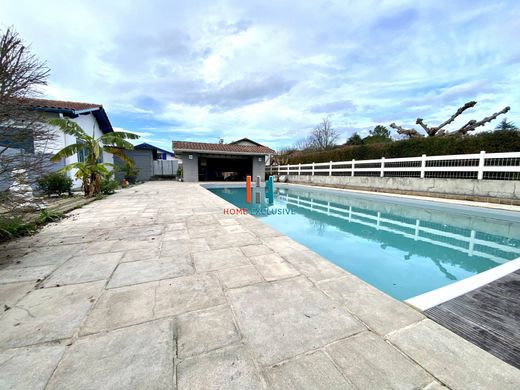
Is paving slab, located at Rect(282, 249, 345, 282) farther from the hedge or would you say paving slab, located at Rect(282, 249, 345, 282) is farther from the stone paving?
the hedge

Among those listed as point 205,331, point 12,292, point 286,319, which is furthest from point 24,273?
Answer: point 286,319

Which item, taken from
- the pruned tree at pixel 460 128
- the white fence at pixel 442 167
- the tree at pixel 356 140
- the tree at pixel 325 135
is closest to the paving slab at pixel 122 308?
the white fence at pixel 442 167

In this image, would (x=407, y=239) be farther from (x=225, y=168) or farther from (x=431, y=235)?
(x=225, y=168)

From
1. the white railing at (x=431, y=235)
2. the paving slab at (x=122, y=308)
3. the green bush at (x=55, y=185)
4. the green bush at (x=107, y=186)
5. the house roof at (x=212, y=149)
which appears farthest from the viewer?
the house roof at (x=212, y=149)

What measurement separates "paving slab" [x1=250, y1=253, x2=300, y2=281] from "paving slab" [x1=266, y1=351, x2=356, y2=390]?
39.6 inches

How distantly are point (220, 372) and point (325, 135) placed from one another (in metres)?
35.8

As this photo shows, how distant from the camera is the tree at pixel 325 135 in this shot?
108ft

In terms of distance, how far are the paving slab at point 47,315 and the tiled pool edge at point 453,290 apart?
9.04 ft

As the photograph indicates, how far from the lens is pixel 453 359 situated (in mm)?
1237

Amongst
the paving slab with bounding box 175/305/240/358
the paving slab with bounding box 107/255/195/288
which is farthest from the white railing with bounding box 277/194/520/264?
the paving slab with bounding box 107/255/195/288

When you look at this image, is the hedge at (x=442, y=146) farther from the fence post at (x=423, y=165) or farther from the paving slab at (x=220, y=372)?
the paving slab at (x=220, y=372)

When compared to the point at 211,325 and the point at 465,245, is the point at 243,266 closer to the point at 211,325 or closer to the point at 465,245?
the point at 211,325

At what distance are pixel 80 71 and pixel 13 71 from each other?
9013mm

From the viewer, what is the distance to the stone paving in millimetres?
1107
